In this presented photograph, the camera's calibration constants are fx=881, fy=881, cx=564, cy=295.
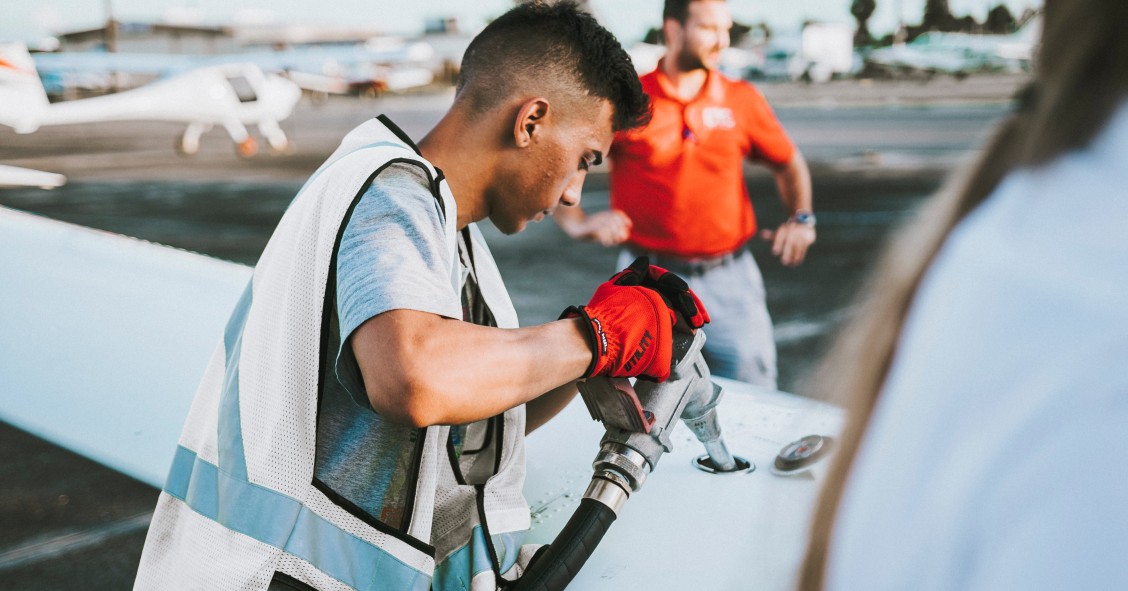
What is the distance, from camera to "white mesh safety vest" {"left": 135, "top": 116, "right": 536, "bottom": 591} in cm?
119

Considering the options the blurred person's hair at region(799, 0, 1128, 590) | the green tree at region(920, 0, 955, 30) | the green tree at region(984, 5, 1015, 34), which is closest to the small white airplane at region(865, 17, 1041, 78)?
the green tree at region(920, 0, 955, 30)

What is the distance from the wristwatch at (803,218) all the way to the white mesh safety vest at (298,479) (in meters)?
2.23

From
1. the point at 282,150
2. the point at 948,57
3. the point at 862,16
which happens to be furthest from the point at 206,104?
the point at 862,16

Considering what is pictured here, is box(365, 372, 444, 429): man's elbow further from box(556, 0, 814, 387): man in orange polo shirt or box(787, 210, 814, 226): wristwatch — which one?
box(787, 210, 814, 226): wristwatch

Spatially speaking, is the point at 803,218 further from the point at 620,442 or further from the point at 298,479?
the point at 298,479

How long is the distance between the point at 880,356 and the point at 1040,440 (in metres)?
0.09

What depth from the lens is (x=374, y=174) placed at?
3.95 feet

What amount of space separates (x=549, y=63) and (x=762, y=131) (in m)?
1.83

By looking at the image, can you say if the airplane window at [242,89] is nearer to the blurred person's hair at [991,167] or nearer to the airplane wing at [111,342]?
the airplane wing at [111,342]

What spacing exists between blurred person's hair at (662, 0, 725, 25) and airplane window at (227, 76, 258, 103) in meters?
18.0

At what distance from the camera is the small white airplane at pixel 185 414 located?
4.19 feet

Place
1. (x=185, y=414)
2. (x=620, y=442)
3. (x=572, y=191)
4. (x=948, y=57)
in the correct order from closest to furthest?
1. (x=620, y=442)
2. (x=572, y=191)
3. (x=185, y=414)
4. (x=948, y=57)

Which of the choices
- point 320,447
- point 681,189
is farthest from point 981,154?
point 681,189

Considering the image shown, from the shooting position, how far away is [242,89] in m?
19.6
